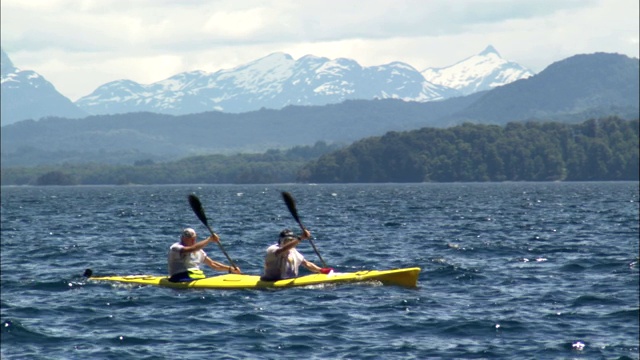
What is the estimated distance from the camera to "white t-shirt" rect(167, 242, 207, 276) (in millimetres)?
30078

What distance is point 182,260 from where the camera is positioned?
3019cm

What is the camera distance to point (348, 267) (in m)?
35.9

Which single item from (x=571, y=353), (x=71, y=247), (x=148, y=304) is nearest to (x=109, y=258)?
(x=71, y=247)

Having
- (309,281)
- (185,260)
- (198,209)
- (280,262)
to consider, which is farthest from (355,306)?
(198,209)

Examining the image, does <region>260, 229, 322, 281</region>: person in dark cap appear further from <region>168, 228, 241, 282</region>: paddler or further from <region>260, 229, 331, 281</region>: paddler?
<region>168, 228, 241, 282</region>: paddler

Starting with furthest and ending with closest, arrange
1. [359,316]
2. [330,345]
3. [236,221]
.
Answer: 1. [236,221]
2. [359,316]
3. [330,345]

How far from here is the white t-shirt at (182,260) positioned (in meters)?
30.1

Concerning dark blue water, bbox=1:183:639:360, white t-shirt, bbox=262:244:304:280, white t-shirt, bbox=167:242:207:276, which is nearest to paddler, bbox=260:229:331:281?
white t-shirt, bbox=262:244:304:280

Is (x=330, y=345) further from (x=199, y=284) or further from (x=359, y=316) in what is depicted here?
(x=199, y=284)

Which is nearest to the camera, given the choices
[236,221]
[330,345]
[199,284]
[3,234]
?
[330,345]

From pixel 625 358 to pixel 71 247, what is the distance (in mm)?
29337

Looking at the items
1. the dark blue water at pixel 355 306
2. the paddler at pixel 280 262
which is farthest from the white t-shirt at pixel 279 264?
the dark blue water at pixel 355 306

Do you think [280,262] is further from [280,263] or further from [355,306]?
[355,306]

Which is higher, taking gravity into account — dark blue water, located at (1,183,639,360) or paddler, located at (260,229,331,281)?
paddler, located at (260,229,331,281)
